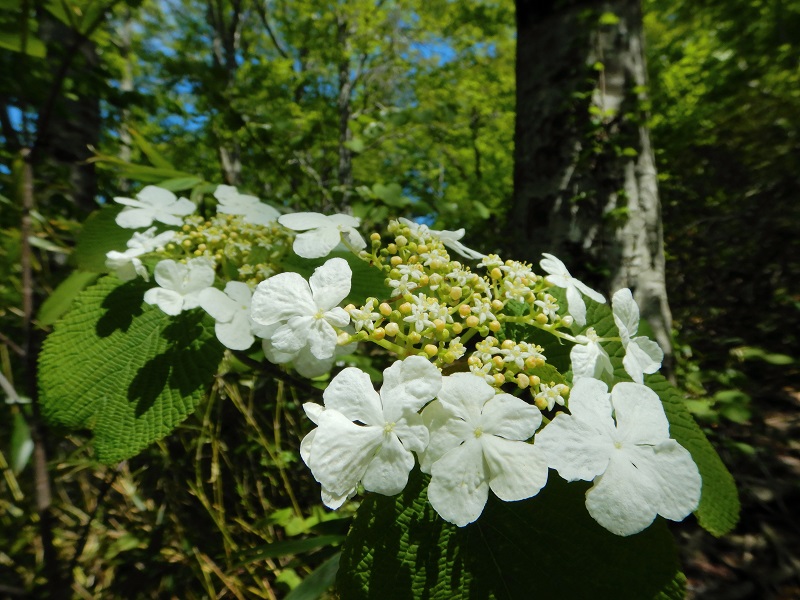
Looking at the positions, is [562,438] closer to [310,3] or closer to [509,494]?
[509,494]

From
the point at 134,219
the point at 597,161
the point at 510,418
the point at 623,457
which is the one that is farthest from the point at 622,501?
the point at 597,161

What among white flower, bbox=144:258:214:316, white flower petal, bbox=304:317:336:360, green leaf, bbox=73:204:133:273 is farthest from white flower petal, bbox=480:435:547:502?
green leaf, bbox=73:204:133:273

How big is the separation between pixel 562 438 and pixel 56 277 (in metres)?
2.31

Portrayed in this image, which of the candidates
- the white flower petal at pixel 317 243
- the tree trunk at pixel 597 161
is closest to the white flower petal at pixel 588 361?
the white flower petal at pixel 317 243

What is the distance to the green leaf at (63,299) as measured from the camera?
119 cm

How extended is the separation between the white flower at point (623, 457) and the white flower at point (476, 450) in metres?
0.02

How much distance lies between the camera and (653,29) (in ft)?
26.8

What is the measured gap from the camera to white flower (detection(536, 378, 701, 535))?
0.53m

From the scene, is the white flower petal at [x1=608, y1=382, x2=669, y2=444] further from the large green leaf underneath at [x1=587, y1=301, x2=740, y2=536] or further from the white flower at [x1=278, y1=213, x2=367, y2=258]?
the white flower at [x1=278, y1=213, x2=367, y2=258]

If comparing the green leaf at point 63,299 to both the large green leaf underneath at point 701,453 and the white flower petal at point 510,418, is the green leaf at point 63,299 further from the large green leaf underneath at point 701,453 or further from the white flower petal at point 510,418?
the large green leaf underneath at point 701,453

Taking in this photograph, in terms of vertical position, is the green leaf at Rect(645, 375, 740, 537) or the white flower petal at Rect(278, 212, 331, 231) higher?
the white flower petal at Rect(278, 212, 331, 231)

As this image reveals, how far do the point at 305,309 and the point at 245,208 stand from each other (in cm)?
51

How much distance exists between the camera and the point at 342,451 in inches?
21.5

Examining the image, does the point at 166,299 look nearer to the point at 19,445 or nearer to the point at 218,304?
the point at 218,304
